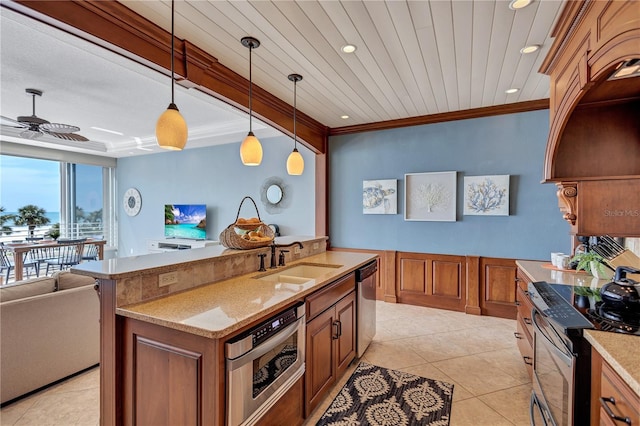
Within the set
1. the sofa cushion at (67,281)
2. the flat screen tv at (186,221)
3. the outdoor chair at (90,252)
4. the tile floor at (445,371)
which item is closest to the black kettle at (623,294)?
the tile floor at (445,371)

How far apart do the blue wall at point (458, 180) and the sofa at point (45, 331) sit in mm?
3396

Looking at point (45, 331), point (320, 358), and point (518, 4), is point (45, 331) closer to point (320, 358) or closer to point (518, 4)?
A: point (320, 358)

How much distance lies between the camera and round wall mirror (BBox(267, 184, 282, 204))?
559 centimetres

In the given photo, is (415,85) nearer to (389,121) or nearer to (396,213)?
(389,121)

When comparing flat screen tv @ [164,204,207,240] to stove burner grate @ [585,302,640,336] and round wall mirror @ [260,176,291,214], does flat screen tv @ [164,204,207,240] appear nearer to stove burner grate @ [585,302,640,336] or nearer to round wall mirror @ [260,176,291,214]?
round wall mirror @ [260,176,291,214]

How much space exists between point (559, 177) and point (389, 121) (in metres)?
2.73

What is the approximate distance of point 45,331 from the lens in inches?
94.9

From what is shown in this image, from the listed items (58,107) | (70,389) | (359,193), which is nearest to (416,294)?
(359,193)

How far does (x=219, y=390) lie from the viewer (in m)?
1.29

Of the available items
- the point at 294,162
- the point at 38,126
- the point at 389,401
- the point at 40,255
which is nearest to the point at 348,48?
the point at 294,162

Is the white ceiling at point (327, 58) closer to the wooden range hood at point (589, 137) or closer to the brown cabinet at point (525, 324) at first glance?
the wooden range hood at point (589, 137)

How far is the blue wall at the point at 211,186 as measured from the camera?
5.45 meters

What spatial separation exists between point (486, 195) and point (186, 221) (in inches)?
226

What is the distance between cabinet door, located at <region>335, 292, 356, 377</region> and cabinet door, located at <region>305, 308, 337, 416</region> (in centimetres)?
10
